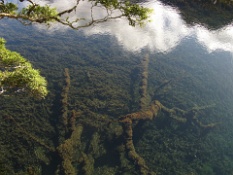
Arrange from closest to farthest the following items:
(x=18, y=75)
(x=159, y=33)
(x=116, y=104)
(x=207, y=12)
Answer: (x=18, y=75) < (x=116, y=104) < (x=159, y=33) < (x=207, y=12)

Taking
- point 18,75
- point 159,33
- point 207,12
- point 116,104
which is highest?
point 18,75

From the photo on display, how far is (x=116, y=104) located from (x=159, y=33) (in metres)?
25.1

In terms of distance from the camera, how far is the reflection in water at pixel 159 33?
48.6 metres

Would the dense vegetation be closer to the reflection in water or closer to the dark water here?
the reflection in water

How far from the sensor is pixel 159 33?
5288 cm

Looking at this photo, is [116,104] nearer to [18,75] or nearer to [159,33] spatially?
[18,75]

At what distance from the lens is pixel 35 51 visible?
42.2m

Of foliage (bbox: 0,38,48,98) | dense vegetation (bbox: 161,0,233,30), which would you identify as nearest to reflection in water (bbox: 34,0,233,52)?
dense vegetation (bbox: 161,0,233,30)

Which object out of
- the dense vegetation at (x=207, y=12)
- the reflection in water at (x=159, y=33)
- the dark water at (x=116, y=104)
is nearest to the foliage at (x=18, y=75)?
the dark water at (x=116, y=104)

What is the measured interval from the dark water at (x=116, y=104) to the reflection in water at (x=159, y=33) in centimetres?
23

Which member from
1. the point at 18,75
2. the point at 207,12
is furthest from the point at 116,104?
the point at 207,12

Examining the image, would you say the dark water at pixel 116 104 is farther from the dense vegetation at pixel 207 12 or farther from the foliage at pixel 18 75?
the dense vegetation at pixel 207 12

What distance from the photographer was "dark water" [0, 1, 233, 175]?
85.0 feet

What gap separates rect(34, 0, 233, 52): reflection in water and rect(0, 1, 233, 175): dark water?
232 mm
